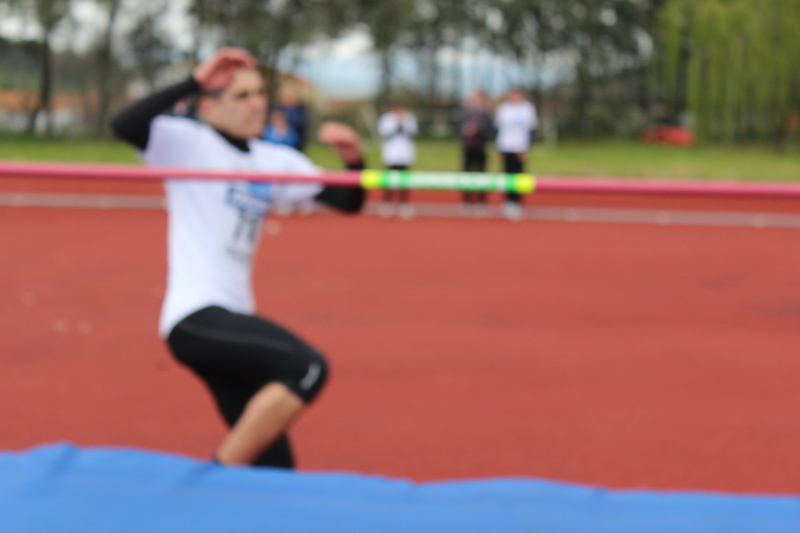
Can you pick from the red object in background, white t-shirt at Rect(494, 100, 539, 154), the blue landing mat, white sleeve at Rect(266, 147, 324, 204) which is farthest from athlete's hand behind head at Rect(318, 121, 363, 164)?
the red object in background

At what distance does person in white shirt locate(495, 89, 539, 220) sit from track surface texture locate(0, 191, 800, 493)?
2.36 meters

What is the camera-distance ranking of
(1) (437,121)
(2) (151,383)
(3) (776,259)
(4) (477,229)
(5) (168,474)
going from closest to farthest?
(5) (168,474), (2) (151,383), (3) (776,259), (4) (477,229), (1) (437,121)

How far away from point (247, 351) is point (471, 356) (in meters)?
2.94

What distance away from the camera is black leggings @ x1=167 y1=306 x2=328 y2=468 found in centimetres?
244

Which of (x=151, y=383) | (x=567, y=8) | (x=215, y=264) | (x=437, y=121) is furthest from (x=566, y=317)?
(x=567, y=8)

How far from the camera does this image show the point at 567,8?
37.2 m

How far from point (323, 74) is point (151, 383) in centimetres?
2827

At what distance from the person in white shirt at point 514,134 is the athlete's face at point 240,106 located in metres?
8.89

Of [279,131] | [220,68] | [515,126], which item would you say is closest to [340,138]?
[220,68]

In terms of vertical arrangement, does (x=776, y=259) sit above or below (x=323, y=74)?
below

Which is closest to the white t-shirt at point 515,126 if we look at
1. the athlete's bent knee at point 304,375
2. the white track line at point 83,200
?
A: the white track line at point 83,200

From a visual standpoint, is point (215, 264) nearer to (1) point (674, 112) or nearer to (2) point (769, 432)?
(2) point (769, 432)

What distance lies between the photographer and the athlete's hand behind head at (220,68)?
2514 mm

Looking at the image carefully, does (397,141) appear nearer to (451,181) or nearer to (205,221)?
(205,221)
